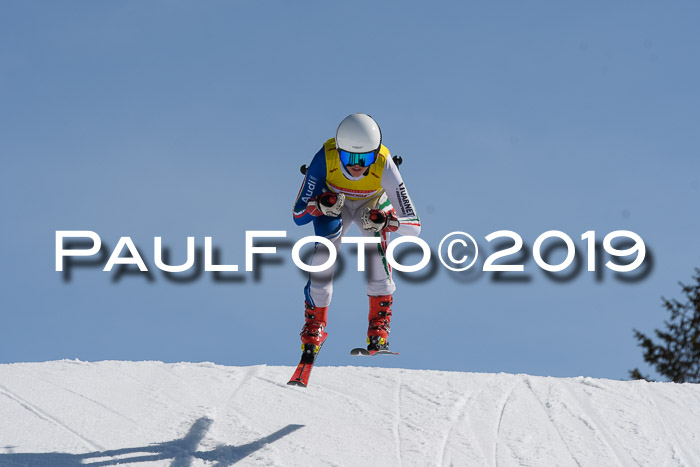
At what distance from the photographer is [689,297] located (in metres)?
22.7

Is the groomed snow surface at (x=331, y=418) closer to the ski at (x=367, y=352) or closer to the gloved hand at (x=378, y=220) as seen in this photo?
the ski at (x=367, y=352)

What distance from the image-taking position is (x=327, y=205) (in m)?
8.80

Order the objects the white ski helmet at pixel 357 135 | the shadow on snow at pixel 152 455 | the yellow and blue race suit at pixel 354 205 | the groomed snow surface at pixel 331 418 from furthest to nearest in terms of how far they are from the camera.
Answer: the groomed snow surface at pixel 331 418 < the shadow on snow at pixel 152 455 < the yellow and blue race suit at pixel 354 205 < the white ski helmet at pixel 357 135

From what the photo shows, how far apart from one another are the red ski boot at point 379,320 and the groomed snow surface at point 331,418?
5.14 feet

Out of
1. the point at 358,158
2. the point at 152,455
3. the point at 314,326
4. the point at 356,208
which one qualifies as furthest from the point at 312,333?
the point at 152,455

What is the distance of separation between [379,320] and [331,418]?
2.30 metres

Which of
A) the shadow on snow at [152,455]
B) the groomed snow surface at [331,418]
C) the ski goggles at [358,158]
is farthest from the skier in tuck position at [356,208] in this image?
the groomed snow surface at [331,418]

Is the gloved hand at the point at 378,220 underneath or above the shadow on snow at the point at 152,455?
above

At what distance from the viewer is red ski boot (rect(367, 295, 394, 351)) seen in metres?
9.10

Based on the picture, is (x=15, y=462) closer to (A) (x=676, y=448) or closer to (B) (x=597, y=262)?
(B) (x=597, y=262)

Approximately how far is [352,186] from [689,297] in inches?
645

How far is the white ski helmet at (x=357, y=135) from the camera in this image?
28.4ft

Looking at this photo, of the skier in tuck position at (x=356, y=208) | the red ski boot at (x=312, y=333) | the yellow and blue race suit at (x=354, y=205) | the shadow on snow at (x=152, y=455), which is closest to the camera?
the skier in tuck position at (x=356, y=208)

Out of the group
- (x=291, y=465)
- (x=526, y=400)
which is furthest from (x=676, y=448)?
(x=291, y=465)
